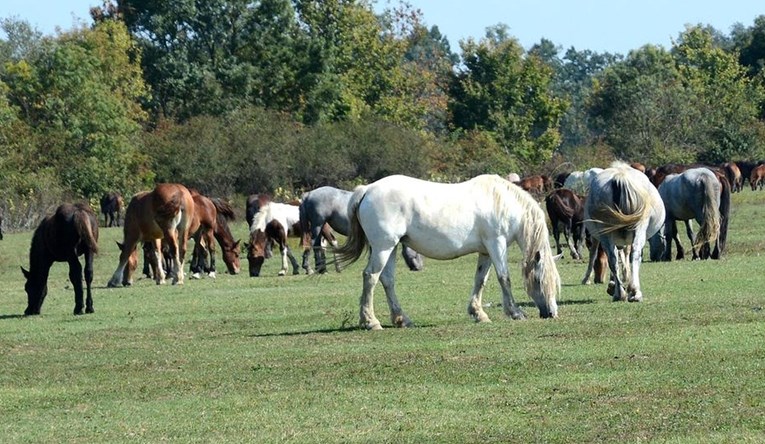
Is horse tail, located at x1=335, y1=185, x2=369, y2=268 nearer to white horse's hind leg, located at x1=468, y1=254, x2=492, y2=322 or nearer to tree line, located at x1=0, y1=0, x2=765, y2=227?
white horse's hind leg, located at x1=468, y1=254, x2=492, y2=322

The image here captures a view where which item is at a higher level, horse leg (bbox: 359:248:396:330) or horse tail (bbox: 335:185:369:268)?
horse tail (bbox: 335:185:369:268)

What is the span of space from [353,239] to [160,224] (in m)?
12.7

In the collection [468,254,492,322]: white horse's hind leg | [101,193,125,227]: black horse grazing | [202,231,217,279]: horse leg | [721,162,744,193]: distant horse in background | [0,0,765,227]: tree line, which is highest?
[0,0,765,227]: tree line

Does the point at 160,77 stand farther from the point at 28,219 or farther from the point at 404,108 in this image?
the point at 28,219

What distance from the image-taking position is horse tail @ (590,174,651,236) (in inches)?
785

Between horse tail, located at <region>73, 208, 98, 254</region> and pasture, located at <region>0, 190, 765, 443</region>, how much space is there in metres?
1.01

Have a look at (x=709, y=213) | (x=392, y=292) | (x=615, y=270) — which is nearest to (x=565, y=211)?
(x=709, y=213)

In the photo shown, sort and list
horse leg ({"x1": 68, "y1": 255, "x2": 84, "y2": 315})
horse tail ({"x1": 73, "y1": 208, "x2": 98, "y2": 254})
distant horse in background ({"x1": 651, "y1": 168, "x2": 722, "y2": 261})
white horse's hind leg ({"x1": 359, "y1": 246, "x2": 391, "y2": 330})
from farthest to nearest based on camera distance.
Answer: distant horse in background ({"x1": 651, "y1": 168, "x2": 722, "y2": 261}) → horse leg ({"x1": 68, "y1": 255, "x2": 84, "y2": 315}) → horse tail ({"x1": 73, "y1": 208, "x2": 98, "y2": 254}) → white horse's hind leg ({"x1": 359, "y1": 246, "x2": 391, "y2": 330})

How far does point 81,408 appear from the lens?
12664 millimetres

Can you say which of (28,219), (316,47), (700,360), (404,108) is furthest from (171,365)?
(404,108)

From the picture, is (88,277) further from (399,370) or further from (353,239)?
(399,370)

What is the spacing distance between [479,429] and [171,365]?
546 centimetres

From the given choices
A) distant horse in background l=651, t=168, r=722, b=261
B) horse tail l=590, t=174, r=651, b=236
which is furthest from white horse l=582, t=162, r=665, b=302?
distant horse in background l=651, t=168, r=722, b=261

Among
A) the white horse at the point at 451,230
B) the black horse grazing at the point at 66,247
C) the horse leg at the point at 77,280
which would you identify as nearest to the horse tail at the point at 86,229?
the black horse grazing at the point at 66,247
